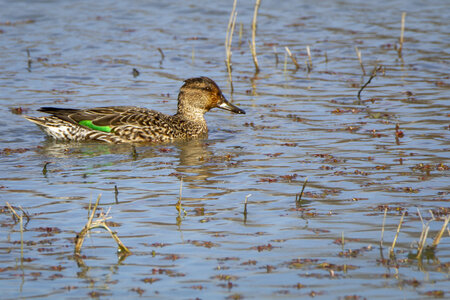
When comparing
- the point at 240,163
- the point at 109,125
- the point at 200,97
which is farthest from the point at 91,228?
the point at 200,97

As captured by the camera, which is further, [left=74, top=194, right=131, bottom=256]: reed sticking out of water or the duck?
the duck

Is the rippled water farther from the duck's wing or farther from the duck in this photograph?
the duck's wing

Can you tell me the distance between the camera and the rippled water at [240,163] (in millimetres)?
7027

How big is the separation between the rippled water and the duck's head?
0.45m

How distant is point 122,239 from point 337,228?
2097 millimetres

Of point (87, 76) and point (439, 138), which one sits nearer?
point (439, 138)

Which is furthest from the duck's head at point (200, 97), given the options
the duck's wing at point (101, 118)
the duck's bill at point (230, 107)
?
the duck's wing at point (101, 118)

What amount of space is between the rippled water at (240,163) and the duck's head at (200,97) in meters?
0.45

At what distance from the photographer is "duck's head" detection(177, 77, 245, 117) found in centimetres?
1402

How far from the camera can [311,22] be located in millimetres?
22578

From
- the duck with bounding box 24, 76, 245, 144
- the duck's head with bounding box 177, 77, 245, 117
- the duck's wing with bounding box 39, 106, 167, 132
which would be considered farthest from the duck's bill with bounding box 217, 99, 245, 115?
the duck's wing with bounding box 39, 106, 167, 132

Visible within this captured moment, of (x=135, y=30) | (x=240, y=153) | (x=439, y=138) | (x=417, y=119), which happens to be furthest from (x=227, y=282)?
(x=135, y=30)

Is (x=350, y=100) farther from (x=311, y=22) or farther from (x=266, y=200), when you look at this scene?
(x=311, y=22)

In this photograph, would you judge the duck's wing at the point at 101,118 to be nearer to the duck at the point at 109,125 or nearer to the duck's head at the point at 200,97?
the duck at the point at 109,125
